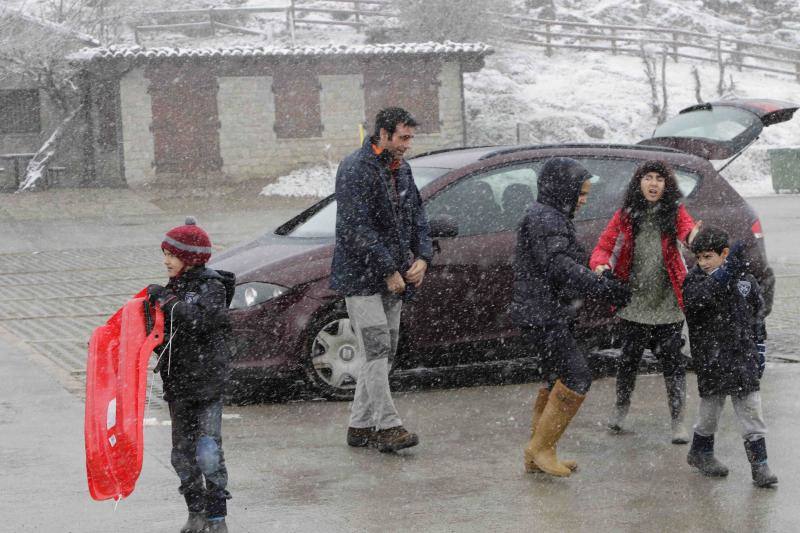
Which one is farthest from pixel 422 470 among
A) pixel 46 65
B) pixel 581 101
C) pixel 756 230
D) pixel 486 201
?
pixel 581 101

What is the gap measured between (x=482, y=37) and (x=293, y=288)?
33.7 m

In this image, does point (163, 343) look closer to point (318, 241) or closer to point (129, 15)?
point (318, 241)

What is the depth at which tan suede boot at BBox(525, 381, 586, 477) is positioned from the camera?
6203mm

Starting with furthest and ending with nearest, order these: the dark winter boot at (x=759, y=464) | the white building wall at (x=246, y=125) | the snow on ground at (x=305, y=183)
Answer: the white building wall at (x=246, y=125)
the snow on ground at (x=305, y=183)
the dark winter boot at (x=759, y=464)

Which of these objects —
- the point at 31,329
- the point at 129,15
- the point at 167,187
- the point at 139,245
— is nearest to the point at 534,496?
the point at 31,329

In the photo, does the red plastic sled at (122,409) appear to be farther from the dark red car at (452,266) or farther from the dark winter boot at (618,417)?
the dark winter boot at (618,417)

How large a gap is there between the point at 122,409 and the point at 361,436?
2053 millimetres

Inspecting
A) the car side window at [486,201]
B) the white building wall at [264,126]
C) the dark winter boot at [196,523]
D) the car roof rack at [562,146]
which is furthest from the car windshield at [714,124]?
the white building wall at [264,126]

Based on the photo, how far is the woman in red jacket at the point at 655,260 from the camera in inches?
272

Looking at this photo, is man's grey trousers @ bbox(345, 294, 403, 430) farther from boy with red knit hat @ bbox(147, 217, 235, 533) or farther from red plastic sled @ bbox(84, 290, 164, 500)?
red plastic sled @ bbox(84, 290, 164, 500)

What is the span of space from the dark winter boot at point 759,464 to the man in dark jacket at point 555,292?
810 millimetres

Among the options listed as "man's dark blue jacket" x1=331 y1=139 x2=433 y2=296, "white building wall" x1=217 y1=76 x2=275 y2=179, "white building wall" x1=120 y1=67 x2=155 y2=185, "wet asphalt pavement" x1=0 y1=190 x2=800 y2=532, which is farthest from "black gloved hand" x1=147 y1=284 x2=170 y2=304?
"white building wall" x1=217 y1=76 x2=275 y2=179

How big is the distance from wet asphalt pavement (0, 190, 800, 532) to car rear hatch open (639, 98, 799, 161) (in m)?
1.61

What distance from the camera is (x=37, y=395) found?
27.4 ft
